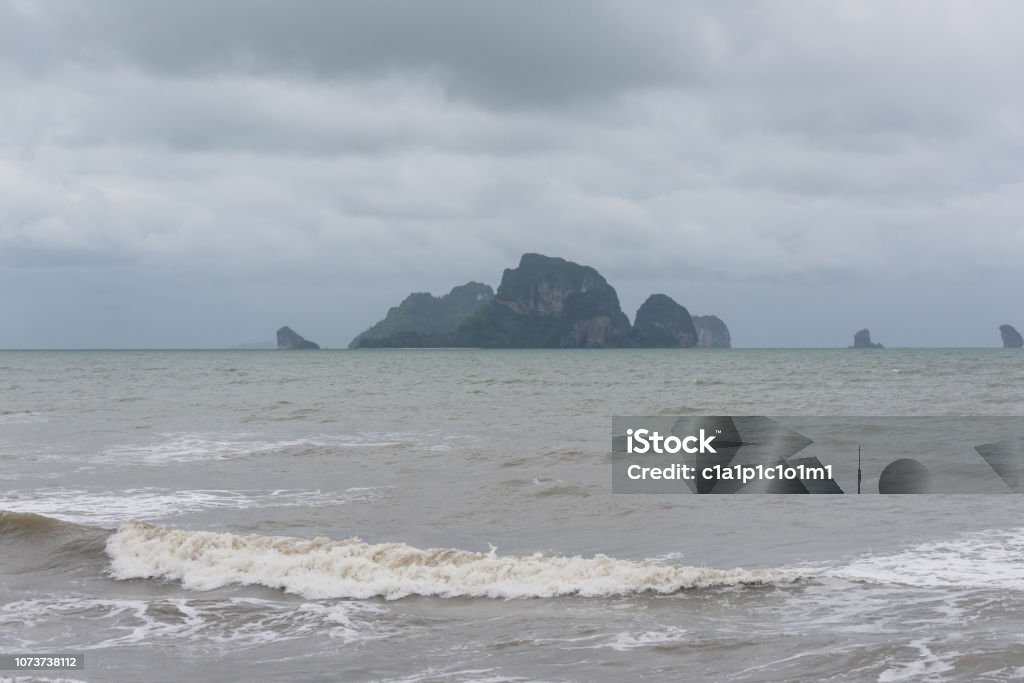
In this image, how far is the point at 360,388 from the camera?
5659 centimetres

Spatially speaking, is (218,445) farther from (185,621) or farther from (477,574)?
(185,621)

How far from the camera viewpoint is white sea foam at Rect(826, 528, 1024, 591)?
33.4 feet

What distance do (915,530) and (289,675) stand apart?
9.40 m

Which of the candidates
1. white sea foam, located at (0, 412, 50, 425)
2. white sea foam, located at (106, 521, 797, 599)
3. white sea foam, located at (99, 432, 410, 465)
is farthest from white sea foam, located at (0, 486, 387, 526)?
white sea foam, located at (0, 412, 50, 425)

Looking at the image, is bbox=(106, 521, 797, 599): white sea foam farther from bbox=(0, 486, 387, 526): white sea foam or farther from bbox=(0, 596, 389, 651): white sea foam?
bbox=(0, 486, 387, 526): white sea foam

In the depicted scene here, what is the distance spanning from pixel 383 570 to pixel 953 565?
22.4 feet

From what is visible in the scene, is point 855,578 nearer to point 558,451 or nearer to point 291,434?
point 558,451

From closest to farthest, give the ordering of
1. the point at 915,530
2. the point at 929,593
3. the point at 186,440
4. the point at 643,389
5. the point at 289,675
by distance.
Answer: the point at 289,675, the point at 929,593, the point at 915,530, the point at 186,440, the point at 643,389

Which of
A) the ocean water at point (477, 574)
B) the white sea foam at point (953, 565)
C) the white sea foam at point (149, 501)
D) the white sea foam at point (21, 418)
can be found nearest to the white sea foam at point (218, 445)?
the ocean water at point (477, 574)

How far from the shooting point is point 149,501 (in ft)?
53.1

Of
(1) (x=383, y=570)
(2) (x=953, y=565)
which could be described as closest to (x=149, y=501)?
(1) (x=383, y=570)

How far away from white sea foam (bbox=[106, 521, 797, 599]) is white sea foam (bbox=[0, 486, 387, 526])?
2813 mm

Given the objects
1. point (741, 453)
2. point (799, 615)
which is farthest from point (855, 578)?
point (741, 453)

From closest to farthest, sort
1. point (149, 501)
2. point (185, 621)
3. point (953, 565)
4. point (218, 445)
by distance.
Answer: point (185, 621), point (953, 565), point (149, 501), point (218, 445)
